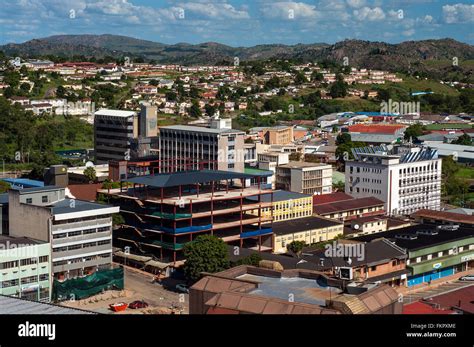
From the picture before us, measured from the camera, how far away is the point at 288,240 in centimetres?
1864

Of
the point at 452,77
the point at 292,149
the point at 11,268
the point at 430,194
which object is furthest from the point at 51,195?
the point at 452,77

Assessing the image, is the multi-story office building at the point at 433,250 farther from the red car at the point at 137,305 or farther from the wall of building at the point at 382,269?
the red car at the point at 137,305

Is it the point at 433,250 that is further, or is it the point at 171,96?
the point at 171,96

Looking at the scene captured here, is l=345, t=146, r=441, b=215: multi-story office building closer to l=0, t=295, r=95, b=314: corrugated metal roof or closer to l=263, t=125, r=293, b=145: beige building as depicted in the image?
l=263, t=125, r=293, b=145: beige building

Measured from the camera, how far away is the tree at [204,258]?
1470 cm

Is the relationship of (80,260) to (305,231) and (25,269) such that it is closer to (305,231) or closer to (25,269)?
(25,269)

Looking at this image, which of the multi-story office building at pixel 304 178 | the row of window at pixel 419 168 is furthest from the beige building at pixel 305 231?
the row of window at pixel 419 168

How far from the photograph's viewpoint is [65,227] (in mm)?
15031


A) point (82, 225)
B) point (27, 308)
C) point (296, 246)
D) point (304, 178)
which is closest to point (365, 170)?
point (304, 178)

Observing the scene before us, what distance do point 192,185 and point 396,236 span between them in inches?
190

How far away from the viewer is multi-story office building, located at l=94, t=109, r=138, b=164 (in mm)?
28922

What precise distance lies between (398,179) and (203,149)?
6178 mm
